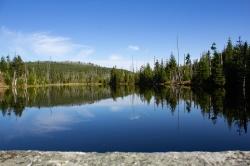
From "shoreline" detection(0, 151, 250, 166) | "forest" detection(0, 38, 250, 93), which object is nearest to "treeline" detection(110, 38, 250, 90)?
"forest" detection(0, 38, 250, 93)

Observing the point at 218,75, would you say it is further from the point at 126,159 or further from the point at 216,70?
the point at 126,159

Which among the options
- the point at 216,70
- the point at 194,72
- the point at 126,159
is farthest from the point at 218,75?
the point at 126,159

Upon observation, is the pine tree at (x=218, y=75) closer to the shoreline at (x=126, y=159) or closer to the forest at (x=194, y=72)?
the forest at (x=194, y=72)

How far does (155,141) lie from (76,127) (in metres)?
10.5

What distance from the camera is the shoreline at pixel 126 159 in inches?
441

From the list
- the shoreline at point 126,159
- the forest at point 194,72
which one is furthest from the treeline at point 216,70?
the shoreline at point 126,159

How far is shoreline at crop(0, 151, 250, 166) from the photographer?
36.7 ft

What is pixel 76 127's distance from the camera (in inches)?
1200

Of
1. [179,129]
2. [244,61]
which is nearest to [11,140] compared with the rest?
[179,129]

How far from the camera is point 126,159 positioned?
11.8m

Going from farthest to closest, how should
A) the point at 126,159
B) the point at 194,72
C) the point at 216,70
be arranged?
the point at 194,72 < the point at 216,70 < the point at 126,159

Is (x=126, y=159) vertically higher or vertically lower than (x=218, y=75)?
lower

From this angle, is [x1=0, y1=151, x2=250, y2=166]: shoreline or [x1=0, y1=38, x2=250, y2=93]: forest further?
[x1=0, y1=38, x2=250, y2=93]: forest

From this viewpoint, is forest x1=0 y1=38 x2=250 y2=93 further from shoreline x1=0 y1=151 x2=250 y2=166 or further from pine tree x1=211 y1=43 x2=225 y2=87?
shoreline x1=0 y1=151 x2=250 y2=166
